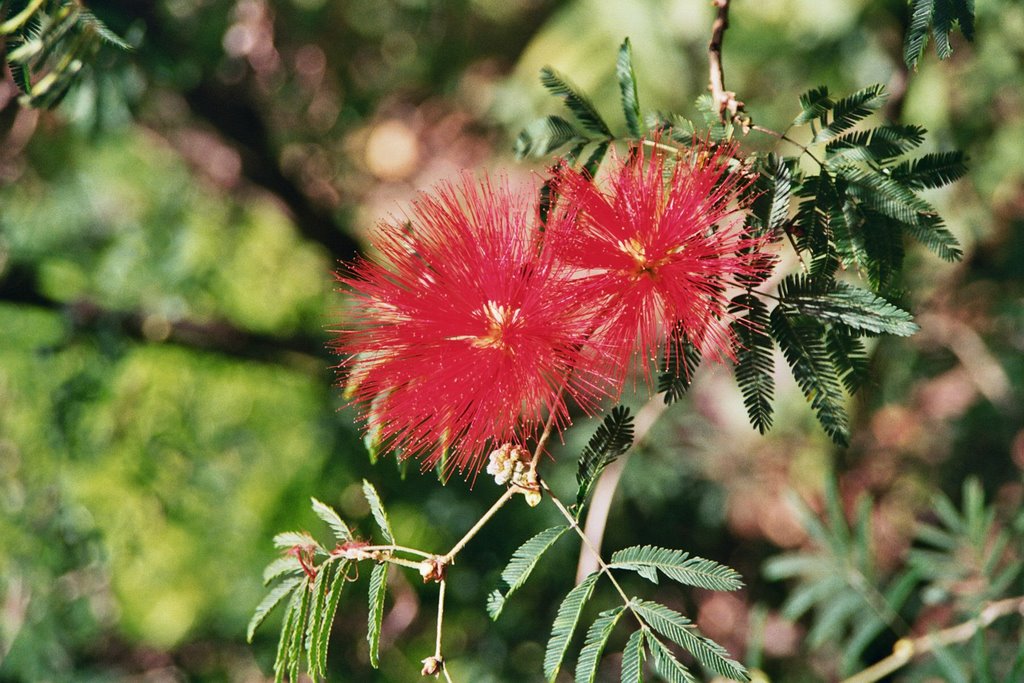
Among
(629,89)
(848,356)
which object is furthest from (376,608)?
(629,89)

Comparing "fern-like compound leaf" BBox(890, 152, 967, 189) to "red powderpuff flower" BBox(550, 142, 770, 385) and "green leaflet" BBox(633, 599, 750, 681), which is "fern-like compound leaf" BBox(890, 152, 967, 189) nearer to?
"red powderpuff flower" BBox(550, 142, 770, 385)

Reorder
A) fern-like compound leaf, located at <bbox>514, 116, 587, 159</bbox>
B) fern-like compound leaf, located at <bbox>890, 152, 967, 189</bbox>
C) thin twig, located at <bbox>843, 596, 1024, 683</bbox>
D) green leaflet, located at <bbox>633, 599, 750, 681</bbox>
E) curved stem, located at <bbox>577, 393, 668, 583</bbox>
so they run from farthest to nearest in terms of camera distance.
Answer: curved stem, located at <bbox>577, 393, 668, 583</bbox> → thin twig, located at <bbox>843, 596, 1024, 683</bbox> → fern-like compound leaf, located at <bbox>514, 116, 587, 159</bbox> → fern-like compound leaf, located at <bbox>890, 152, 967, 189</bbox> → green leaflet, located at <bbox>633, 599, 750, 681</bbox>

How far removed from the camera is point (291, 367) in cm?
282

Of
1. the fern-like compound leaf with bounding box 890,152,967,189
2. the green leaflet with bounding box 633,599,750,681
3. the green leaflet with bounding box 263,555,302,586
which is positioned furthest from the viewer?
the green leaflet with bounding box 263,555,302,586

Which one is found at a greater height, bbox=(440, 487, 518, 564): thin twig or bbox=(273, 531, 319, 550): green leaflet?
bbox=(440, 487, 518, 564): thin twig

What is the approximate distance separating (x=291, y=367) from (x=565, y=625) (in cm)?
198

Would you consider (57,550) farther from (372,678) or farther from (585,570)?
(585,570)

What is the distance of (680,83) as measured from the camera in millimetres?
2832

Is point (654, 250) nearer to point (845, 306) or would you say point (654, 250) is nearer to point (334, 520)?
point (845, 306)

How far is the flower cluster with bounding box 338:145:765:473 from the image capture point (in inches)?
40.4

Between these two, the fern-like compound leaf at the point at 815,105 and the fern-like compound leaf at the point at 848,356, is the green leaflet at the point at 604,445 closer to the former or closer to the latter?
the fern-like compound leaf at the point at 848,356

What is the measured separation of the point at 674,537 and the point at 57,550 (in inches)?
74.8

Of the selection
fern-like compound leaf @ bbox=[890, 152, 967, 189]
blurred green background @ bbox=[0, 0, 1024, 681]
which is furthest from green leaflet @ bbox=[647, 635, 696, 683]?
blurred green background @ bbox=[0, 0, 1024, 681]

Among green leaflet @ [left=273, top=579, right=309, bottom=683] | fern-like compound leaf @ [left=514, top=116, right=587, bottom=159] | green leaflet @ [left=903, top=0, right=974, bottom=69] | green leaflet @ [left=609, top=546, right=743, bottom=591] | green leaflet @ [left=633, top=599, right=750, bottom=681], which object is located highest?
green leaflet @ [left=903, top=0, right=974, bottom=69]
